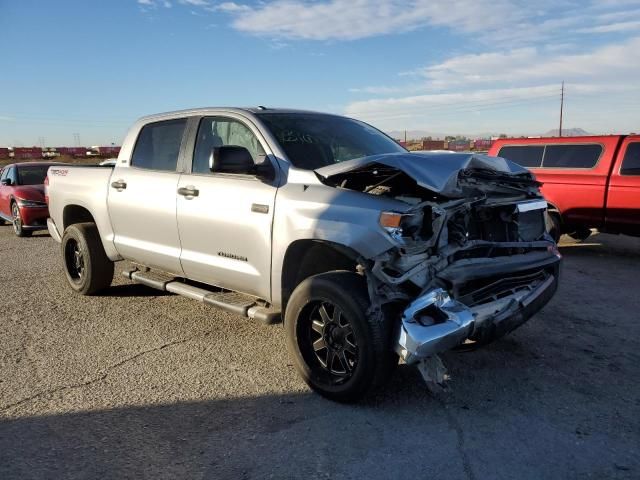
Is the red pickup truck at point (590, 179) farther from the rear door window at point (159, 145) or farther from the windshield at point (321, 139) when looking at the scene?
the rear door window at point (159, 145)

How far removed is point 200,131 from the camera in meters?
4.98

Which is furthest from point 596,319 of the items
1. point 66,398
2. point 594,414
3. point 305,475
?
point 66,398

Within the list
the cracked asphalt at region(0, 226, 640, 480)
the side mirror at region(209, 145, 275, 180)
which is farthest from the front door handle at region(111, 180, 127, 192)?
the side mirror at region(209, 145, 275, 180)

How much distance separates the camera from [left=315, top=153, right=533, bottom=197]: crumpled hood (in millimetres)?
3473

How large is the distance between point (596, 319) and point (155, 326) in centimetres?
431

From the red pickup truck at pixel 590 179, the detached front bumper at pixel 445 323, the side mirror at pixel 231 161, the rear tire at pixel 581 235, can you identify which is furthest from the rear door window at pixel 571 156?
the side mirror at pixel 231 161

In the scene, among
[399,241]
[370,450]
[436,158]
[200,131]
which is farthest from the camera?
[200,131]

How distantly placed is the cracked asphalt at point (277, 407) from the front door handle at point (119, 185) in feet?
4.33

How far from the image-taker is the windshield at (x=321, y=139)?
14.4 feet

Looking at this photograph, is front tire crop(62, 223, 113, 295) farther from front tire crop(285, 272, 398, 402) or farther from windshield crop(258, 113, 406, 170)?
front tire crop(285, 272, 398, 402)

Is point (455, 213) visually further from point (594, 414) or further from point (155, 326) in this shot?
point (155, 326)

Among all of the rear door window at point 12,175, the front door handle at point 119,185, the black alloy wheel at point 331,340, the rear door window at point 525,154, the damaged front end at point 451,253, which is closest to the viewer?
the damaged front end at point 451,253

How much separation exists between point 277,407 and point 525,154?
24.4 ft

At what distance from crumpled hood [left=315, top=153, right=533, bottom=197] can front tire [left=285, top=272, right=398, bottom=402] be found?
2.42ft
